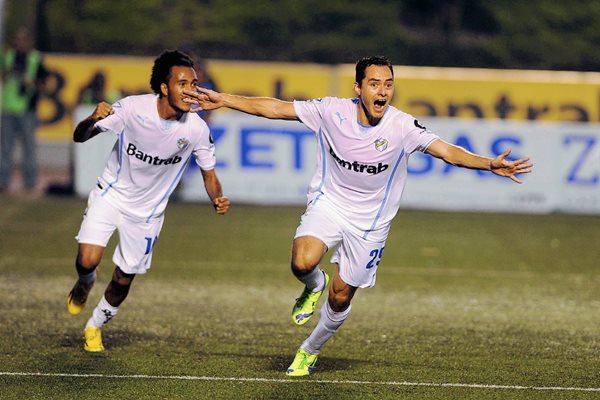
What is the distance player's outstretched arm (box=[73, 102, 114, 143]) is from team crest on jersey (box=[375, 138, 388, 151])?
1.75 meters

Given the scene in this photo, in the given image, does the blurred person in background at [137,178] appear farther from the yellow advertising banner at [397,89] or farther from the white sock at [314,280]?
the yellow advertising banner at [397,89]

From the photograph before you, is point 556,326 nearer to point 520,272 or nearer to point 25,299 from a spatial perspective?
point 520,272

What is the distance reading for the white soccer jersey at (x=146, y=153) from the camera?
331 inches

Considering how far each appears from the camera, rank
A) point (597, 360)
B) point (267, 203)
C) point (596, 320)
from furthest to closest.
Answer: point (267, 203)
point (596, 320)
point (597, 360)

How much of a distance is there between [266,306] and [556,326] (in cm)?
242

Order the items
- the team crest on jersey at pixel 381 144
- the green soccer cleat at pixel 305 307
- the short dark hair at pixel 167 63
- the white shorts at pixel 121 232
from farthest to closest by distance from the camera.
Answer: the white shorts at pixel 121 232
the short dark hair at pixel 167 63
the green soccer cleat at pixel 305 307
the team crest on jersey at pixel 381 144

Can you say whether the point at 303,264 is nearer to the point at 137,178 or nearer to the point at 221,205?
the point at 221,205

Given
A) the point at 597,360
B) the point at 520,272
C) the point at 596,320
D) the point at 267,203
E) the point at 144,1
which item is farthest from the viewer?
the point at 144,1

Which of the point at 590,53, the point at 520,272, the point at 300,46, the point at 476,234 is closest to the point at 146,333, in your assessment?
the point at 520,272

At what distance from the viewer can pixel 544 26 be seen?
96.7 feet

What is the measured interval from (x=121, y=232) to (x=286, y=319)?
1.98m

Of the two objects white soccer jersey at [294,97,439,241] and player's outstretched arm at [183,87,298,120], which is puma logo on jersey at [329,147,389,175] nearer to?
white soccer jersey at [294,97,439,241]

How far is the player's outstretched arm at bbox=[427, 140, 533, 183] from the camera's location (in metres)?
7.46

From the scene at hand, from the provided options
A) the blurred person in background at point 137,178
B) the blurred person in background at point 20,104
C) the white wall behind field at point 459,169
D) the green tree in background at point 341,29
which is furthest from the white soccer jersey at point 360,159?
the green tree in background at point 341,29
